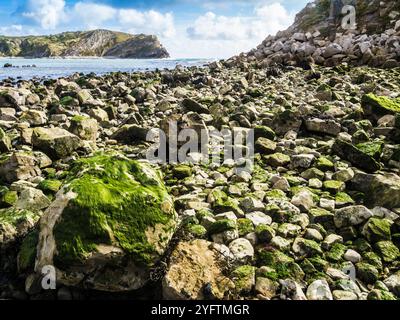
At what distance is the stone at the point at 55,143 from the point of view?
32.1 feet

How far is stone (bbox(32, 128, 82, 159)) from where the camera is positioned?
978 cm

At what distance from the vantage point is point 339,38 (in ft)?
142

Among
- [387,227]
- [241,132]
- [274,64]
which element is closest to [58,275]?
[387,227]

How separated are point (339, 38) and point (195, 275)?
44236mm

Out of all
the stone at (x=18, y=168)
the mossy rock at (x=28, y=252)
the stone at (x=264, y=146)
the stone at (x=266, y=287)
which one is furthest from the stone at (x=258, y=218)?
the stone at (x=18, y=168)

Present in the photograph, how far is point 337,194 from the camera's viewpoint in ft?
25.1

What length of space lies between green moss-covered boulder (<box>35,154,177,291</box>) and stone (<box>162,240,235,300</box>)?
279mm

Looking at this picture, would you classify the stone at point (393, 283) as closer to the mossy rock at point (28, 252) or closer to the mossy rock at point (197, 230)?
the mossy rock at point (197, 230)

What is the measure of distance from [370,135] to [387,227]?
5.97 metres

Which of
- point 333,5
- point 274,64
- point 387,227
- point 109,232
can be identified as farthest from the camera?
point 333,5

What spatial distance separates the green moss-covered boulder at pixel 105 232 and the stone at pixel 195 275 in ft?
0.91

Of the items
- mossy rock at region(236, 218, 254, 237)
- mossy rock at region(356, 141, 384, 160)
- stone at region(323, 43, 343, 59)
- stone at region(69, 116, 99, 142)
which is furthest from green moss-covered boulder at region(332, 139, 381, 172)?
stone at region(323, 43, 343, 59)

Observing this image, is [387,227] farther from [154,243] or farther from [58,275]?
[58,275]
